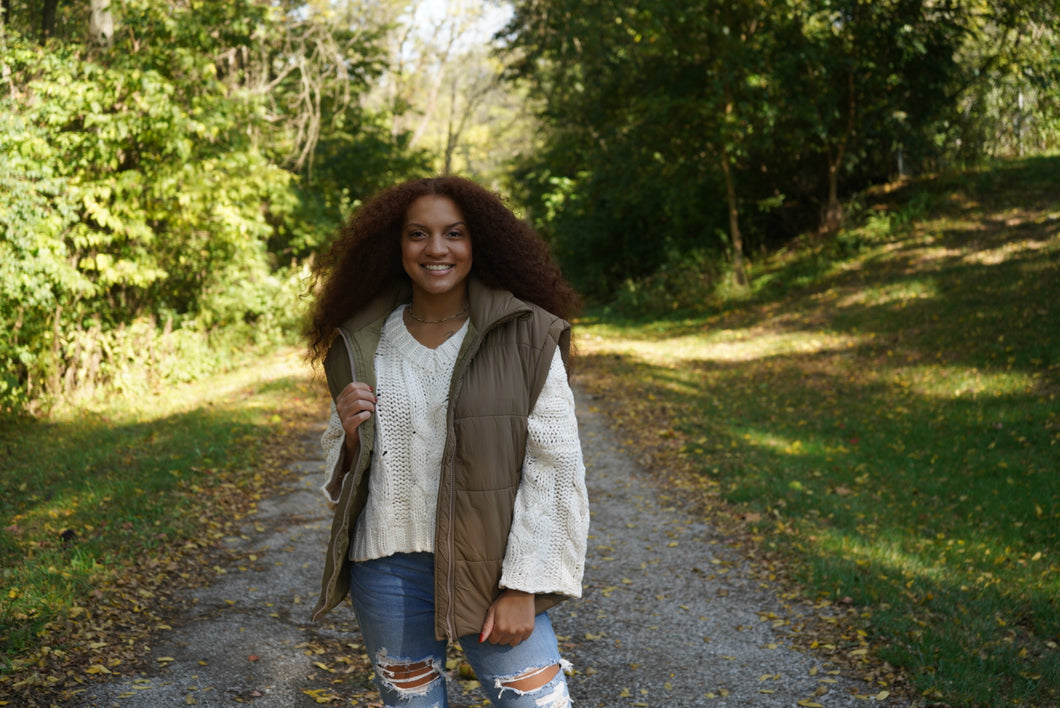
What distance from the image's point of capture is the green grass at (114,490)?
4.82m

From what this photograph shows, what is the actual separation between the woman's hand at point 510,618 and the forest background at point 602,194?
8.92 ft

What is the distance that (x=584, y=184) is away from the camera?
27.0m

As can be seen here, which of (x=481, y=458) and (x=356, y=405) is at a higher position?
(x=356, y=405)

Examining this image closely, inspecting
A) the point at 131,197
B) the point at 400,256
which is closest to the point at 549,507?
the point at 400,256

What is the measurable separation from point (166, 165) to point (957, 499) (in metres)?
9.88

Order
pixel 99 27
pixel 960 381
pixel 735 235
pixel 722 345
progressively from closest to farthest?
pixel 960 381
pixel 99 27
pixel 722 345
pixel 735 235

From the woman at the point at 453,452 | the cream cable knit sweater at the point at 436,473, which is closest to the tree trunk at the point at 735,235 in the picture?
the woman at the point at 453,452

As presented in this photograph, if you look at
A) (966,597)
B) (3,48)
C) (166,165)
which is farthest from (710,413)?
(3,48)

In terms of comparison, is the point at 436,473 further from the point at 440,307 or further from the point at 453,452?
the point at 440,307

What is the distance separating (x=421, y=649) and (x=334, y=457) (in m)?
0.54

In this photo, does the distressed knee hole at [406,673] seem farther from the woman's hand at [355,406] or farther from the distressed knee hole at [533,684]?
the woman's hand at [355,406]

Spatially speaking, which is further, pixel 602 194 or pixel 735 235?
pixel 602 194

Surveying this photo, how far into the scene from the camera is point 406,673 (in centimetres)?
234

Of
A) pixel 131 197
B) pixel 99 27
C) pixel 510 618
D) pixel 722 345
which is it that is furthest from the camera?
pixel 722 345
